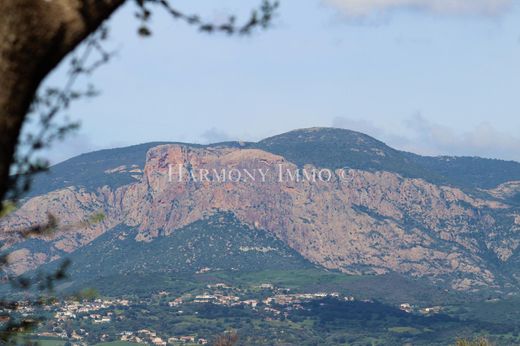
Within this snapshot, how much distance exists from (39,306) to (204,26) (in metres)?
5.91

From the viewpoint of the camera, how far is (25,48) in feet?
20.8

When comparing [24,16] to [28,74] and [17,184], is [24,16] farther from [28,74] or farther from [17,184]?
[17,184]

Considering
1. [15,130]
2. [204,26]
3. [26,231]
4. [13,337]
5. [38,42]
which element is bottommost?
[13,337]

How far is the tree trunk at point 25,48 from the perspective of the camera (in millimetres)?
6266

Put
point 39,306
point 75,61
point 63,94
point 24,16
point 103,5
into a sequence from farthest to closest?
point 39,306 < point 63,94 < point 75,61 < point 103,5 < point 24,16

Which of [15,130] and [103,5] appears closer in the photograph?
[15,130]

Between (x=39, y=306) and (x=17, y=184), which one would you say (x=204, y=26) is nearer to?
(x=17, y=184)

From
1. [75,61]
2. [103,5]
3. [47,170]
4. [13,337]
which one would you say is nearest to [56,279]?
[13,337]

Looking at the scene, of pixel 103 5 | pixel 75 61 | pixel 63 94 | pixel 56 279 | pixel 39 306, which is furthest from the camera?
pixel 39 306

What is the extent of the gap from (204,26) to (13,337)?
→ 535cm

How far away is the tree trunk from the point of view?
627 cm

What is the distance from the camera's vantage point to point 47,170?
10.8 meters

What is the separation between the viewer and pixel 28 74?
643cm

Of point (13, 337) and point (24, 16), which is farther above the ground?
point (24, 16)
